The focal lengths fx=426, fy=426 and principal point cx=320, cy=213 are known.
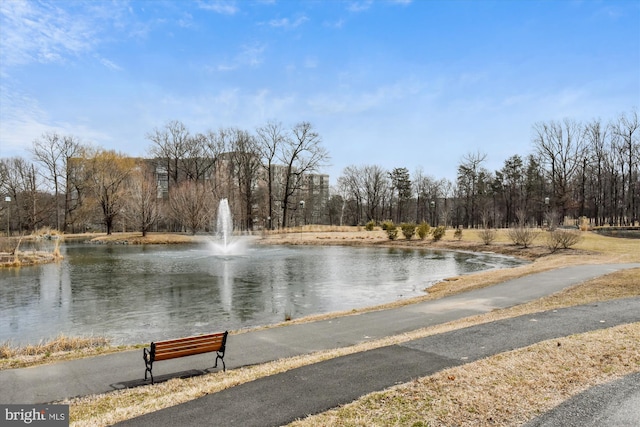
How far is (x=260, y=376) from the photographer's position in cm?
643

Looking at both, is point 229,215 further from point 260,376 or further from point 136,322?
point 260,376

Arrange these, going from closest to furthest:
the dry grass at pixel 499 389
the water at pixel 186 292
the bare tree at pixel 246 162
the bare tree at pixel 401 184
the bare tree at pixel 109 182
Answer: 1. the dry grass at pixel 499 389
2. the water at pixel 186 292
3. the bare tree at pixel 109 182
4. the bare tree at pixel 246 162
5. the bare tree at pixel 401 184

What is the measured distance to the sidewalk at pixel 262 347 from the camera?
21.9 ft

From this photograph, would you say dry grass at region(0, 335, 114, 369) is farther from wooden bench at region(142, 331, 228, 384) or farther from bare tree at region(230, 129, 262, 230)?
bare tree at region(230, 129, 262, 230)

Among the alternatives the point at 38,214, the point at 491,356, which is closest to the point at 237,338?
the point at 491,356

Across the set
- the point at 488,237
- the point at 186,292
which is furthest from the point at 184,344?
the point at 488,237

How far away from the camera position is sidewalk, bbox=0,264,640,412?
262 inches

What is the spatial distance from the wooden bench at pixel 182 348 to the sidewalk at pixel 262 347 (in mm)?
395

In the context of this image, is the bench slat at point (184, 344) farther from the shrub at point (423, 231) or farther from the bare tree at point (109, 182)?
the bare tree at point (109, 182)

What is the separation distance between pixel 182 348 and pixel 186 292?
10463mm

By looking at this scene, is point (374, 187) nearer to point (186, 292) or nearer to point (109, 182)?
point (109, 182)

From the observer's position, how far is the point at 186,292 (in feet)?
56.1

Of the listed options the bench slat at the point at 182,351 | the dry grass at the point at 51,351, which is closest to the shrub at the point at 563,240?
the bench slat at the point at 182,351

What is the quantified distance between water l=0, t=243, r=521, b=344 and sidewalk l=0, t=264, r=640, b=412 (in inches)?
88.7
